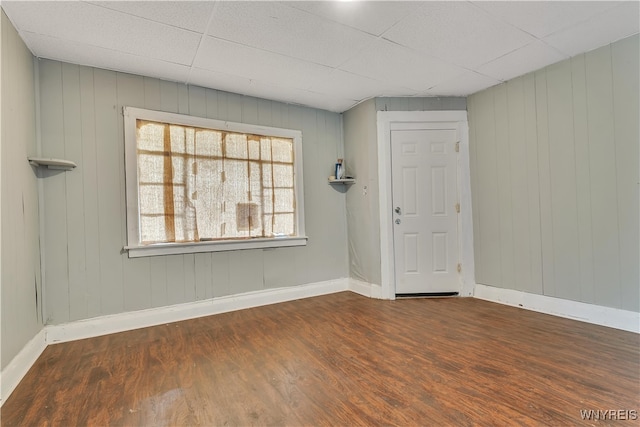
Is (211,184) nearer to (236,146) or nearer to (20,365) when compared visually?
(236,146)

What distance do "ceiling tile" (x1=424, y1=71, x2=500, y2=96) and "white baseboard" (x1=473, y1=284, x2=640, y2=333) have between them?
2305 millimetres

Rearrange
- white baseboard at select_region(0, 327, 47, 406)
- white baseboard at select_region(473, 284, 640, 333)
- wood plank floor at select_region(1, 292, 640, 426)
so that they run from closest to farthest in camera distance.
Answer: wood plank floor at select_region(1, 292, 640, 426)
white baseboard at select_region(0, 327, 47, 406)
white baseboard at select_region(473, 284, 640, 333)

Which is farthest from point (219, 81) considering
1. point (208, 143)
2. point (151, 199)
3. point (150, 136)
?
point (151, 199)

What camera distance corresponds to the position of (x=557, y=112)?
290 cm

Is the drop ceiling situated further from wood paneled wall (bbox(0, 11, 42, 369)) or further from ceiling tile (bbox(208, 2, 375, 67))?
wood paneled wall (bbox(0, 11, 42, 369))

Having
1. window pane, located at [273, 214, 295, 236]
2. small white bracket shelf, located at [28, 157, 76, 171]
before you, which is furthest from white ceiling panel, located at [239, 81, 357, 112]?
small white bracket shelf, located at [28, 157, 76, 171]

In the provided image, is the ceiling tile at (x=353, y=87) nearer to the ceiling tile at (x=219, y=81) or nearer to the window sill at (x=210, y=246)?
the ceiling tile at (x=219, y=81)

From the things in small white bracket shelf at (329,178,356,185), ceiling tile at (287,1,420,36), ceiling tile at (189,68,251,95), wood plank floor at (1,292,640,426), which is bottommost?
wood plank floor at (1,292,640,426)

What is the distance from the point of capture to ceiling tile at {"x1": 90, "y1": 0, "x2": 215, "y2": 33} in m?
1.96

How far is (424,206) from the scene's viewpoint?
3730 mm

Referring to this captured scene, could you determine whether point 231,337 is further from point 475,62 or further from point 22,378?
point 475,62

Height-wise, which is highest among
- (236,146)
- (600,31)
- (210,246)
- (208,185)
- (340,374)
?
(600,31)

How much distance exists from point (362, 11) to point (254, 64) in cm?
114

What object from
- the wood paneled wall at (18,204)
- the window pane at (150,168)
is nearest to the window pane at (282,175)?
the window pane at (150,168)
